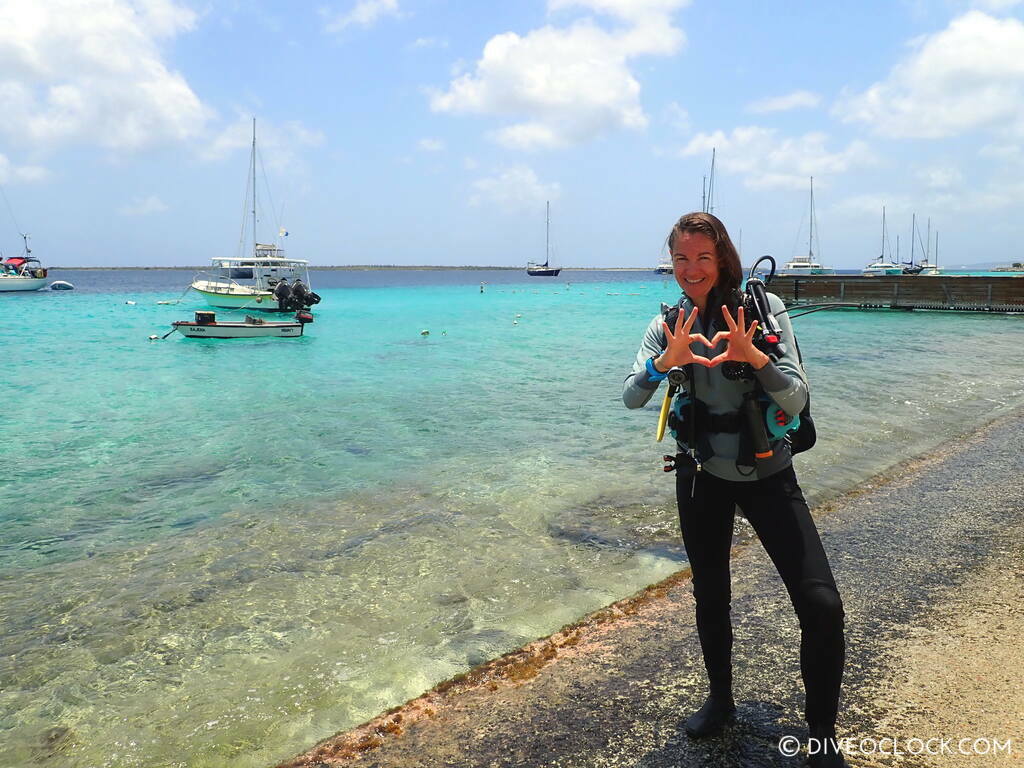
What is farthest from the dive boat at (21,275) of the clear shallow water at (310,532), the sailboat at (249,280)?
the clear shallow water at (310,532)

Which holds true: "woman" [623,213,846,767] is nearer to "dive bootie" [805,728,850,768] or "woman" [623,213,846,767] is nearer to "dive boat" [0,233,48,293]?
"dive bootie" [805,728,850,768]

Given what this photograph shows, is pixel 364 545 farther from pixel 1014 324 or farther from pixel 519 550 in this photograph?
pixel 1014 324

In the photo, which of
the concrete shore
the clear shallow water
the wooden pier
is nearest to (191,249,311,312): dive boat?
the clear shallow water

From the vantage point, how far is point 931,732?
2756 mm

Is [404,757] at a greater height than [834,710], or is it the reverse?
[834,710]

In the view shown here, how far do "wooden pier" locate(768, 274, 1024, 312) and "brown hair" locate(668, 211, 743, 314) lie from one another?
35467 millimetres

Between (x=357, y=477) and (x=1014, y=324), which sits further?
(x=1014, y=324)

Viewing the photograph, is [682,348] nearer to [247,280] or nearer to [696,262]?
[696,262]

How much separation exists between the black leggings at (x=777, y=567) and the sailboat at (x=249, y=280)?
41.8 metres

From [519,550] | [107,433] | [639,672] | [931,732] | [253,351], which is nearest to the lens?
[931,732]

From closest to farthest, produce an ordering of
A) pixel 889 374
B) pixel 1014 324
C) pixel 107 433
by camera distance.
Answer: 1. pixel 107 433
2. pixel 889 374
3. pixel 1014 324

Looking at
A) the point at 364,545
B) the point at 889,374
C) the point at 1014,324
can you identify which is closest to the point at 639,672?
the point at 364,545

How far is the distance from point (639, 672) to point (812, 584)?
55.1 inches

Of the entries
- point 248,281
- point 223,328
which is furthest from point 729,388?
point 248,281
